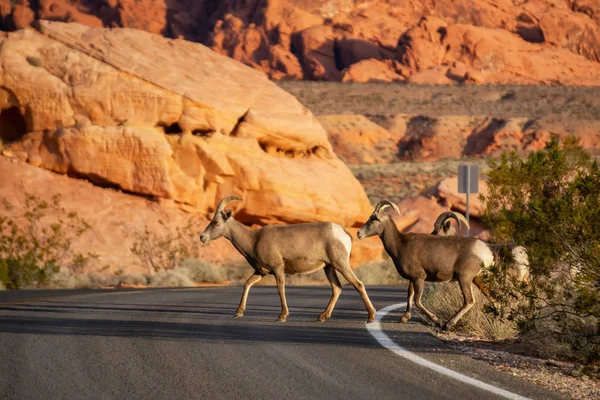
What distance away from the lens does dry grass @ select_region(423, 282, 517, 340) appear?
1244 cm

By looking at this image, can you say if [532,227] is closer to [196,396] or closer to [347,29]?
[196,396]

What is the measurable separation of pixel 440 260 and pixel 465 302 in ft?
2.46

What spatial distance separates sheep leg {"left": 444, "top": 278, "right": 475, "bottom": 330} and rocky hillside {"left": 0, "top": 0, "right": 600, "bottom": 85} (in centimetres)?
9051

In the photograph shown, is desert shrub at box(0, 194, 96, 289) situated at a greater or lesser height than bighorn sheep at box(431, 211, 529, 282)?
lesser

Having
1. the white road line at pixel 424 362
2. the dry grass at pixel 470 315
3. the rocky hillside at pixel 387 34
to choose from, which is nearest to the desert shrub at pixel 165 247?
the dry grass at pixel 470 315

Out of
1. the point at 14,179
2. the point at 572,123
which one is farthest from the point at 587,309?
the point at 572,123

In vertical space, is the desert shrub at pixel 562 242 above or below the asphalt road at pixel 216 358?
above

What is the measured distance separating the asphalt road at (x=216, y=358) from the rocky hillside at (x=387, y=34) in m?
90.3

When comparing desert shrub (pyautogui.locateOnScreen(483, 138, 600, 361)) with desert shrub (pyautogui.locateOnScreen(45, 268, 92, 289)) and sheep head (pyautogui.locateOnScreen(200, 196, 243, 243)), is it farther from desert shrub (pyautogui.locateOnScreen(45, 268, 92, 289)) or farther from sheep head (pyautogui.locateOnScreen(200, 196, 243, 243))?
desert shrub (pyautogui.locateOnScreen(45, 268, 92, 289))

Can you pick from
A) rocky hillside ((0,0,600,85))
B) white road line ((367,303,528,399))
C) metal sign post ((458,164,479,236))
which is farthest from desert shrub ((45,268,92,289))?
rocky hillside ((0,0,600,85))

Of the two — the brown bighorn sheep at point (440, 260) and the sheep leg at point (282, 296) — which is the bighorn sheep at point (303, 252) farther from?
the brown bighorn sheep at point (440, 260)

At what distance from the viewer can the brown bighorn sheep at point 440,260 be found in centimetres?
1311

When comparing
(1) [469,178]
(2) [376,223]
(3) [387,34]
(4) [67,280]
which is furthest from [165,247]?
(3) [387,34]

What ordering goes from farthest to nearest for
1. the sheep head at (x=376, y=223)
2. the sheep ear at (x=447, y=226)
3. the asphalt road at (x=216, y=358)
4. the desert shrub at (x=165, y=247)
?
the desert shrub at (x=165, y=247), the sheep ear at (x=447, y=226), the sheep head at (x=376, y=223), the asphalt road at (x=216, y=358)
